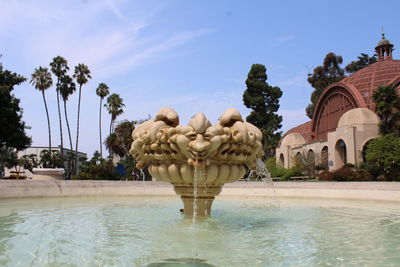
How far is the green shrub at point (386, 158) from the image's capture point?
23.9 meters

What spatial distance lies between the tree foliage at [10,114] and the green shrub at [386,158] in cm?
2590

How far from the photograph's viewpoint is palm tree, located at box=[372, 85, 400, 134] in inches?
1236

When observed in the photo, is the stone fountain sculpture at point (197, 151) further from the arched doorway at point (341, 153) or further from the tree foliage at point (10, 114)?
the arched doorway at point (341, 153)

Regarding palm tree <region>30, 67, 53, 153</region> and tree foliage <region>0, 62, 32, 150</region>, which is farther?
palm tree <region>30, 67, 53, 153</region>

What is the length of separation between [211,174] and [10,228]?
383 centimetres

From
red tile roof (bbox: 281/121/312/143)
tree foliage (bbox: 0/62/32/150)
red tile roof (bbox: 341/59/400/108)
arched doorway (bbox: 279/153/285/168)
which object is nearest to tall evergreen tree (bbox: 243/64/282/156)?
red tile roof (bbox: 281/121/312/143)

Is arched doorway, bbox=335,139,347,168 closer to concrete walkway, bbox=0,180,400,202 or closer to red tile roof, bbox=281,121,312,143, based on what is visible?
red tile roof, bbox=281,121,312,143

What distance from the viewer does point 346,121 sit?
113 ft

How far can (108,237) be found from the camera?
5.99 m

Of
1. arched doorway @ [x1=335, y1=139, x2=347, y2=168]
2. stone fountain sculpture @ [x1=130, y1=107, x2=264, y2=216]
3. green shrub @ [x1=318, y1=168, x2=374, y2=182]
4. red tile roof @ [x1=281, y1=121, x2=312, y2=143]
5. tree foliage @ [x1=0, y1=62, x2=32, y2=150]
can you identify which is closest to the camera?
stone fountain sculpture @ [x1=130, y1=107, x2=264, y2=216]

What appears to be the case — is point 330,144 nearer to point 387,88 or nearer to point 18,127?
point 387,88

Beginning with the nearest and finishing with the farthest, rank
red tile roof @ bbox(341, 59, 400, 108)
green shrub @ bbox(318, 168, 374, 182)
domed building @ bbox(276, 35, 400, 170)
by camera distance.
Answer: green shrub @ bbox(318, 168, 374, 182) < domed building @ bbox(276, 35, 400, 170) < red tile roof @ bbox(341, 59, 400, 108)

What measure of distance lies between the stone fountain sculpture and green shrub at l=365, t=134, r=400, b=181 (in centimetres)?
1945

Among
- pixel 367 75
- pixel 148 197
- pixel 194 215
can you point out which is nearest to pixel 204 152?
pixel 194 215
